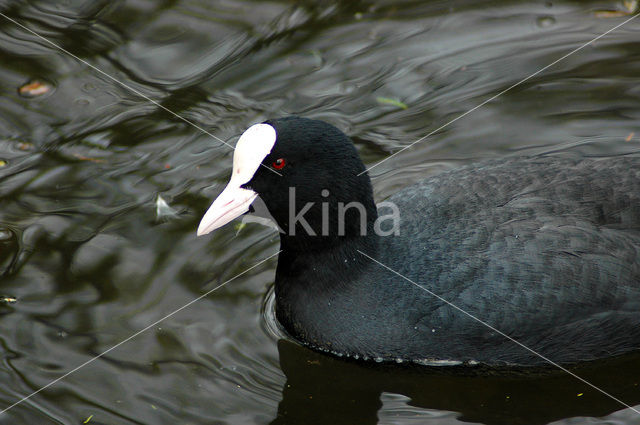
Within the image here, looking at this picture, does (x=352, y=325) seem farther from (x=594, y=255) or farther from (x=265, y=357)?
(x=594, y=255)

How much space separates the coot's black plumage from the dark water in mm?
195

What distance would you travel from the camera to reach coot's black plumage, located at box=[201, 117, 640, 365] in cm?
414

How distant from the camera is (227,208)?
→ 4.20 m

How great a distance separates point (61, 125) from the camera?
607 centimetres

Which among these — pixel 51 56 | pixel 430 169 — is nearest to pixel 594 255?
pixel 430 169

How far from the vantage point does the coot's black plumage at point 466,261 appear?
163 inches

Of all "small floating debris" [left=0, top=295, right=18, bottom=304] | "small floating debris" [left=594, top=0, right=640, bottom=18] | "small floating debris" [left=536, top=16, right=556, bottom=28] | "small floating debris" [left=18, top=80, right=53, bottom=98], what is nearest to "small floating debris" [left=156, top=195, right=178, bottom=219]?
"small floating debris" [left=0, top=295, right=18, bottom=304]

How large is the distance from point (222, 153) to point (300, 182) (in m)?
1.69
